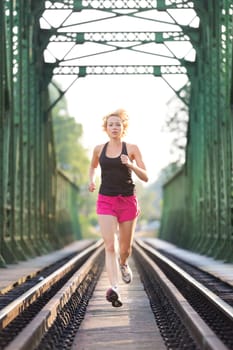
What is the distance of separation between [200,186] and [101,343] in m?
19.7

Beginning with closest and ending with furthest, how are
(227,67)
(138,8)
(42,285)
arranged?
1. (42,285)
2. (227,67)
3. (138,8)

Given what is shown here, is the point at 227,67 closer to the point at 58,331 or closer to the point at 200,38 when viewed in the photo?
the point at 200,38

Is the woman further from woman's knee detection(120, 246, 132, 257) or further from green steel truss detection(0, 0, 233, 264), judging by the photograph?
green steel truss detection(0, 0, 233, 264)

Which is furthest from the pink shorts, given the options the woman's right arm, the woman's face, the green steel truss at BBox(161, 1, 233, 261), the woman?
the green steel truss at BBox(161, 1, 233, 261)

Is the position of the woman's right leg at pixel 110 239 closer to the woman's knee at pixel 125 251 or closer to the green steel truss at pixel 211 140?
the woman's knee at pixel 125 251

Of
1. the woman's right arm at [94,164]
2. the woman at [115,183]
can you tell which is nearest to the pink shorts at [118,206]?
the woman at [115,183]

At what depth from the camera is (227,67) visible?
1942 centimetres

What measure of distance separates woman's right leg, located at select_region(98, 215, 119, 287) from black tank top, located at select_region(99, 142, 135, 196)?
0.79 feet

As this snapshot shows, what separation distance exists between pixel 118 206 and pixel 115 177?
280mm

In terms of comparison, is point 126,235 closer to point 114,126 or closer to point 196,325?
point 114,126

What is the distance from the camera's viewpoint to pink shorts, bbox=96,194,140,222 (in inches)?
310

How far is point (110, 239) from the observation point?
796 centimetres

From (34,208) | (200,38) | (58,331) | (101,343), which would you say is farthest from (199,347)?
(200,38)

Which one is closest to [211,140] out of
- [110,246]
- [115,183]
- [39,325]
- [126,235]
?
[126,235]
